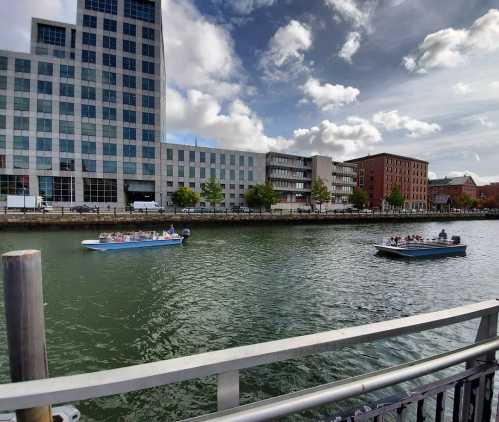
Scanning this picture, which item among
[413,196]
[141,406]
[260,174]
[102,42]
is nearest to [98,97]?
[102,42]

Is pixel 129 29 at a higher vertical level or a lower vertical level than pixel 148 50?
higher

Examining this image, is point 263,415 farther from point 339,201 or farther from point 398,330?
point 339,201

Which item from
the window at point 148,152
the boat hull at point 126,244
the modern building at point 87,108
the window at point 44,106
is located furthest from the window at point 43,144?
the boat hull at point 126,244

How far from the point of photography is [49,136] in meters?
57.2

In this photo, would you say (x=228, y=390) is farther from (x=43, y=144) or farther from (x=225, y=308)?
(x=43, y=144)

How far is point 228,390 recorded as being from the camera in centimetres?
159

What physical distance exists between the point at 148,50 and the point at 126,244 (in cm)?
5957

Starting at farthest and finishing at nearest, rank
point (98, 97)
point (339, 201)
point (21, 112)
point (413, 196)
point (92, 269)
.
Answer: point (413, 196) → point (339, 201) → point (98, 97) → point (21, 112) → point (92, 269)

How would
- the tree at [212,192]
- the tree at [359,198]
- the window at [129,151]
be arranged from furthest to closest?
the tree at [359,198], the tree at [212,192], the window at [129,151]

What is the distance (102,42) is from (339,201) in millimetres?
79302

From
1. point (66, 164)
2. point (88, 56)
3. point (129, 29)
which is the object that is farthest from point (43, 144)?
point (129, 29)

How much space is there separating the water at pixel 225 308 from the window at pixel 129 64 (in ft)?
185

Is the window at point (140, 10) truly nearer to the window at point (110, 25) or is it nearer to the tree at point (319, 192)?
the window at point (110, 25)

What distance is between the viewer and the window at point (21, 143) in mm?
54969
